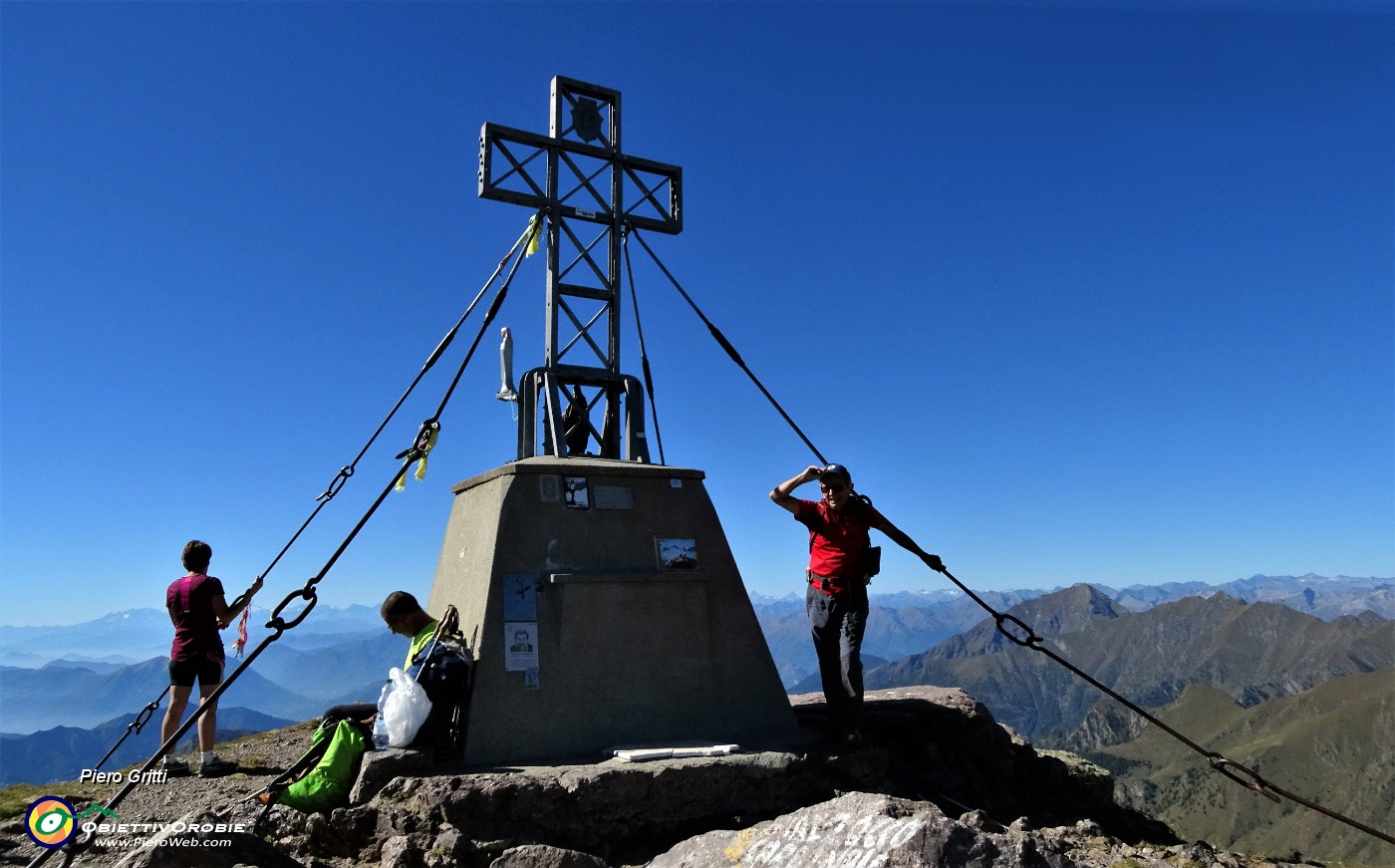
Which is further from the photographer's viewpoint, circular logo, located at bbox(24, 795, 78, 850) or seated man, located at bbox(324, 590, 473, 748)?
seated man, located at bbox(324, 590, 473, 748)

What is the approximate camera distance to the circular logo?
6.49 m

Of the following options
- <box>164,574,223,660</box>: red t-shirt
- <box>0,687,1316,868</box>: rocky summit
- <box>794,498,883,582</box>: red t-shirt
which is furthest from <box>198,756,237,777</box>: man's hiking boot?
<box>794,498,883,582</box>: red t-shirt

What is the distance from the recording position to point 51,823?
670cm

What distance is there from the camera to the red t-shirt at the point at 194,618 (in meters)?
8.64

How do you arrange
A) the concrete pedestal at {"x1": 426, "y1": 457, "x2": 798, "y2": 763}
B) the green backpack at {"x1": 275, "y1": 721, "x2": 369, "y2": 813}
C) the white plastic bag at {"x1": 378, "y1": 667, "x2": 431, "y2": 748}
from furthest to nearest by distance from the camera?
the concrete pedestal at {"x1": 426, "y1": 457, "x2": 798, "y2": 763}, the white plastic bag at {"x1": 378, "y1": 667, "x2": 431, "y2": 748}, the green backpack at {"x1": 275, "y1": 721, "x2": 369, "y2": 813}

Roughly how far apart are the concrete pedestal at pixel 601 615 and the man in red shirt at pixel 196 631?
209 centimetres

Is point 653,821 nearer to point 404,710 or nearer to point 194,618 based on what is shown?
point 404,710

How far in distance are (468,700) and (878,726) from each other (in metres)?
4.84

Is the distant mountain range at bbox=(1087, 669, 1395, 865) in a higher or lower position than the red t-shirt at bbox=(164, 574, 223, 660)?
lower

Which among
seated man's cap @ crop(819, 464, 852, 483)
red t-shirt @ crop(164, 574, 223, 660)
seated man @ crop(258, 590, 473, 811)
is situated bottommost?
seated man @ crop(258, 590, 473, 811)

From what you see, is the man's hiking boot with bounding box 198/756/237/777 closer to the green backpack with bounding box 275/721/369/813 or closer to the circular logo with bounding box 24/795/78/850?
the circular logo with bounding box 24/795/78/850

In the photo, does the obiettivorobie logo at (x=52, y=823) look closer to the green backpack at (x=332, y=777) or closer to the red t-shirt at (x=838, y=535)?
the green backpack at (x=332, y=777)

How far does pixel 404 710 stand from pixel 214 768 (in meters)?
3.35

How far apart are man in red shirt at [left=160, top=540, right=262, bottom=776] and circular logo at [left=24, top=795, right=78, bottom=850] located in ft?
5.23
